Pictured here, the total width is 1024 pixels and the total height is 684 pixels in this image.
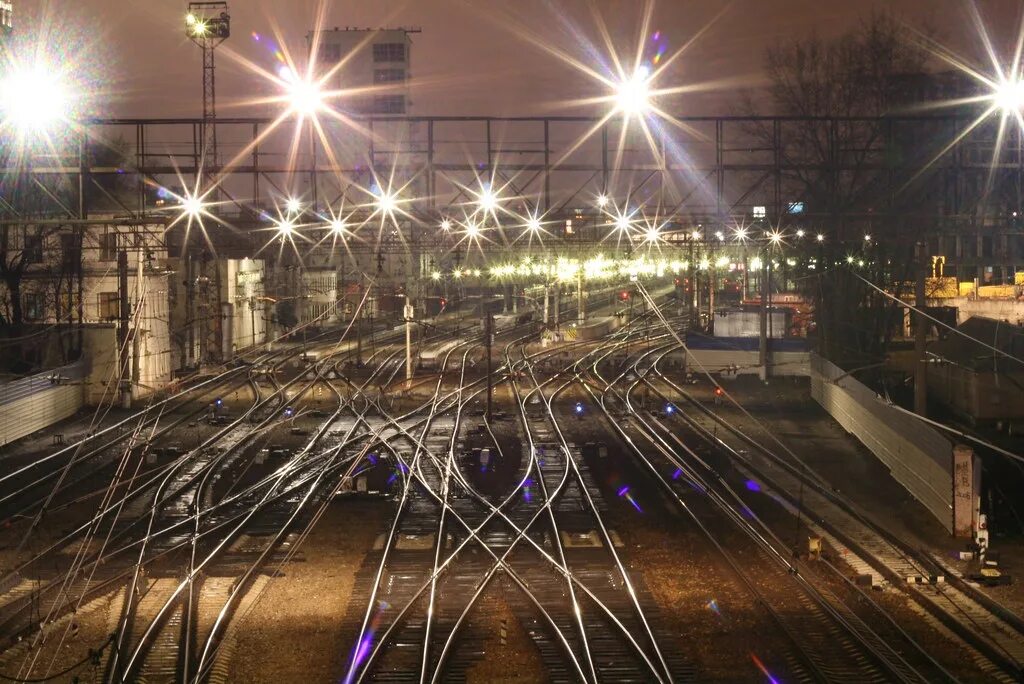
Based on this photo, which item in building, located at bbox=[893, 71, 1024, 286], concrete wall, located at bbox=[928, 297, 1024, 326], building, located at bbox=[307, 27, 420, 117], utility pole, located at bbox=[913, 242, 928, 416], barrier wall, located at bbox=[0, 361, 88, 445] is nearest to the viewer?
utility pole, located at bbox=[913, 242, 928, 416]

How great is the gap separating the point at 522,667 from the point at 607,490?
5.92 meters

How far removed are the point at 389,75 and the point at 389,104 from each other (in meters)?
1.80

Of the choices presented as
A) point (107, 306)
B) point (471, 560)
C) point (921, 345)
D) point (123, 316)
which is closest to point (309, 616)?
point (471, 560)

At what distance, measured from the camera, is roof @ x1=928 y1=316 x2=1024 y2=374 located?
16141 mm

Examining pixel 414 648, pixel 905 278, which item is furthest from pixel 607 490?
pixel 905 278

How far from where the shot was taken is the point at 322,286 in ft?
131

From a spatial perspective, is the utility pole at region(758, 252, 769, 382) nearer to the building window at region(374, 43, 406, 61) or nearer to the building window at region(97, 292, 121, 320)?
the building window at region(97, 292, 121, 320)

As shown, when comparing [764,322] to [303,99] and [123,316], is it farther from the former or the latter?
[123,316]

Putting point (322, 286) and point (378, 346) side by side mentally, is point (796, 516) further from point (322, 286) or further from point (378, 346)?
point (322, 286)

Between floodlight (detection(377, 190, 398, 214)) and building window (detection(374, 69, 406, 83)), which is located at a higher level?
building window (detection(374, 69, 406, 83))

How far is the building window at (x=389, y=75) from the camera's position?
63.5 m

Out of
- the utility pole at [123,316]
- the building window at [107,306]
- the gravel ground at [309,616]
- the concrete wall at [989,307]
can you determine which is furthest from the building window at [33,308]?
the concrete wall at [989,307]

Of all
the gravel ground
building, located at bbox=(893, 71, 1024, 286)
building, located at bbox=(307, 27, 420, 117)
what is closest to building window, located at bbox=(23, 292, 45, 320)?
the gravel ground

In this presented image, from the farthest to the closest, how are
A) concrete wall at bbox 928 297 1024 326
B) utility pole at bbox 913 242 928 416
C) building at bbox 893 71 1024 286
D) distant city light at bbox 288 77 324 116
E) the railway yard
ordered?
concrete wall at bbox 928 297 1024 326, building at bbox 893 71 1024 286, distant city light at bbox 288 77 324 116, utility pole at bbox 913 242 928 416, the railway yard
